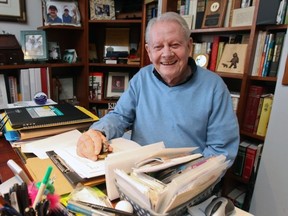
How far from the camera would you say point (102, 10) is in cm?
212

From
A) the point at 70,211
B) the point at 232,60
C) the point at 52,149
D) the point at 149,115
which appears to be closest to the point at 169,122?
the point at 149,115

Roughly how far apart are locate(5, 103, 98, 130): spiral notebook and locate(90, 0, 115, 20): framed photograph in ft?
3.56

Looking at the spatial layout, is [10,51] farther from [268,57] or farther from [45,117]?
[268,57]

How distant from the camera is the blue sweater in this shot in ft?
3.55

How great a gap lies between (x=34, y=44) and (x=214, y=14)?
56.6 inches

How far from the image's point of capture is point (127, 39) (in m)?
2.31

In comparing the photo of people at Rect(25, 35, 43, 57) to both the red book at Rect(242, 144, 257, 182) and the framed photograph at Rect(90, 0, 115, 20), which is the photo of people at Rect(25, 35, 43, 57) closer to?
the framed photograph at Rect(90, 0, 115, 20)

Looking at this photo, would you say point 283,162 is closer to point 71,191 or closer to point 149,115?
point 149,115

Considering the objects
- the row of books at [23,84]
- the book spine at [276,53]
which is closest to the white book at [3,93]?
the row of books at [23,84]

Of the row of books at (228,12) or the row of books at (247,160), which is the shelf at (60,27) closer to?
the row of books at (228,12)

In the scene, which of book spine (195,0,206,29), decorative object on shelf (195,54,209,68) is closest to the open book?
decorative object on shelf (195,54,209,68)

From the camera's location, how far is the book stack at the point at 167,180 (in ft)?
1.65

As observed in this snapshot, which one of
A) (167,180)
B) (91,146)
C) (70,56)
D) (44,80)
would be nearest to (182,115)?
(91,146)

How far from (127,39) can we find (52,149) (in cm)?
162
